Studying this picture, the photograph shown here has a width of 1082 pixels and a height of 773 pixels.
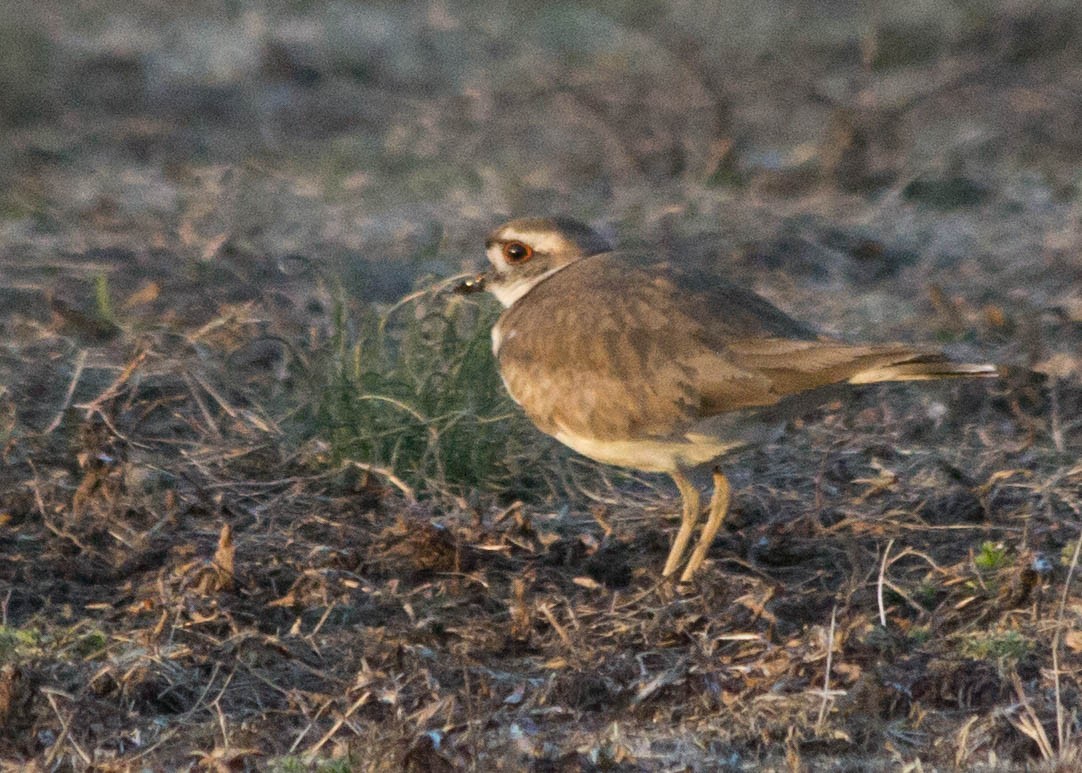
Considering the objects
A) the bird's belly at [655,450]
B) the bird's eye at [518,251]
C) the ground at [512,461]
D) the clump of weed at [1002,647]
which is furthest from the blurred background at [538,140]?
the clump of weed at [1002,647]

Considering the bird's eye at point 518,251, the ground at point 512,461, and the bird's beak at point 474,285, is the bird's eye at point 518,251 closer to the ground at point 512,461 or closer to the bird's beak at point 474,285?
the bird's beak at point 474,285

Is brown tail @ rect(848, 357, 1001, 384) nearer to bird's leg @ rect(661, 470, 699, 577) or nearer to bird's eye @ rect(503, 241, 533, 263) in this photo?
bird's leg @ rect(661, 470, 699, 577)

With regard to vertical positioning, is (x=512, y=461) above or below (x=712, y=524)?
below

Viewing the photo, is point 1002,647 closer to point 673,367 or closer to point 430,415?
point 673,367

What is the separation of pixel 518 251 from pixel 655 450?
37.8 inches

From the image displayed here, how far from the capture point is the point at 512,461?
496 centimetres

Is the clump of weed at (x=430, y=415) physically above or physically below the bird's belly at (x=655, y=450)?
below

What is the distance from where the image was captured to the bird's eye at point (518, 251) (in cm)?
495

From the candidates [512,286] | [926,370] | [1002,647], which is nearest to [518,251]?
[512,286]

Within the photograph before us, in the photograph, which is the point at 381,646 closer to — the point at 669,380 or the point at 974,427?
the point at 669,380

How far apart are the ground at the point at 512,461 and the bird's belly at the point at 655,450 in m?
0.31

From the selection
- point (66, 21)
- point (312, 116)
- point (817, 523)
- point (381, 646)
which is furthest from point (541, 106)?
point (381, 646)

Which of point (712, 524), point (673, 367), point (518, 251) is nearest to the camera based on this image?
point (673, 367)

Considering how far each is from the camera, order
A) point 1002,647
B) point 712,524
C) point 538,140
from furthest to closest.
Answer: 1. point 538,140
2. point 712,524
3. point 1002,647
